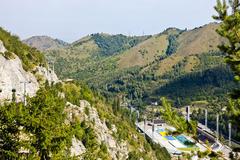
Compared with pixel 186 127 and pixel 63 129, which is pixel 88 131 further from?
pixel 186 127

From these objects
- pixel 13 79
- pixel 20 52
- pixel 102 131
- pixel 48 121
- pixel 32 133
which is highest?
pixel 20 52

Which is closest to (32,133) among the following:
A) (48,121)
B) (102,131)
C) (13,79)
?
(48,121)

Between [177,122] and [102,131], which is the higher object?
[177,122]

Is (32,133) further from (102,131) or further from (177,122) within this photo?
(102,131)

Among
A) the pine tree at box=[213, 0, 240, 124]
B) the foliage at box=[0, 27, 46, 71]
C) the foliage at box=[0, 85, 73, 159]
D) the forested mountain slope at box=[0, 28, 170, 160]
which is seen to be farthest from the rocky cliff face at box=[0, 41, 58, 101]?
the pine tree at box=[213, 0, 240, 124]

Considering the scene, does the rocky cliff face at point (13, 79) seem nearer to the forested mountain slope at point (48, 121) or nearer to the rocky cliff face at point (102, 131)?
the forested mountain slope at point (48, 121)

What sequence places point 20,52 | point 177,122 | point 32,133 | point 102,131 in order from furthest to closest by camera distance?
1. point 102,131
2. point 20,52
3. point 32,133
4. point 177,122

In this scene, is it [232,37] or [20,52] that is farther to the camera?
[20,52]

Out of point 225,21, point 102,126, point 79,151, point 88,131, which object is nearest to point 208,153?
point 225,21

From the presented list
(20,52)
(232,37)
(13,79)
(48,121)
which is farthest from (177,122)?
(20,52)

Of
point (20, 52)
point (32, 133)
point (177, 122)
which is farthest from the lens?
point (20, 52)

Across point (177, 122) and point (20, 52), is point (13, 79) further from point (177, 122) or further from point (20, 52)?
point (177, 122)

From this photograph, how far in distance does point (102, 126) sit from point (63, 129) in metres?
62.5

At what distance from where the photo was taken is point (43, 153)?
26172 millimetres
